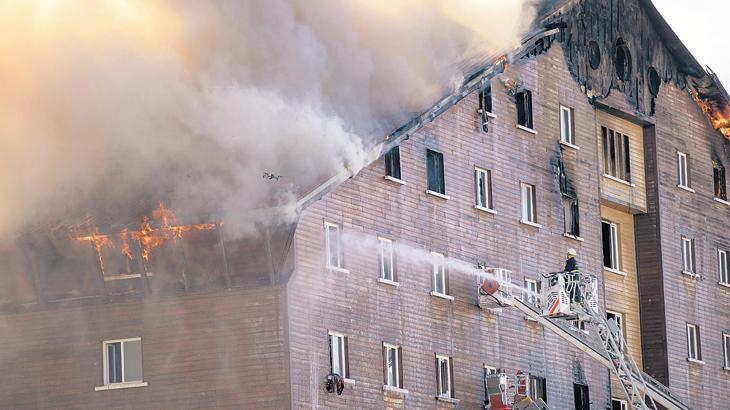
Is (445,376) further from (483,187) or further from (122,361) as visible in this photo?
(122,361)

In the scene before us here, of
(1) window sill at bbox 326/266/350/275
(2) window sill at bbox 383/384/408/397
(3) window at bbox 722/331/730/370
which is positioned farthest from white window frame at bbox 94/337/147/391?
(3) window at bbox 722/331/730/370

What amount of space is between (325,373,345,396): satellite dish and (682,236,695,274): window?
1872cm

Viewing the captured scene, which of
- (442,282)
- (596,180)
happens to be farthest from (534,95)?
(442,282)

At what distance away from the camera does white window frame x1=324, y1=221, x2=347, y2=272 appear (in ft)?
138

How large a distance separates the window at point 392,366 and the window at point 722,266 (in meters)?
17.9

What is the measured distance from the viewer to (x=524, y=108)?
50719 mm

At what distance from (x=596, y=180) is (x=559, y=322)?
6.38m

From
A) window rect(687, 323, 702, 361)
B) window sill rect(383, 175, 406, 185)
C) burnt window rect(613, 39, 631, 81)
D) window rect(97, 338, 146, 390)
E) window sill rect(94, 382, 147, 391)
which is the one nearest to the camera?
window sill rect(94, 382, 147, 391)

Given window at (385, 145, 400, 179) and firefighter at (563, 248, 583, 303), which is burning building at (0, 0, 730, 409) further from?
firefighter at (563, 248, 583, 303)

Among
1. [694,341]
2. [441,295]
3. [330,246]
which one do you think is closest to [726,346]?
[694,341]

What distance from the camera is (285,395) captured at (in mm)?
40156

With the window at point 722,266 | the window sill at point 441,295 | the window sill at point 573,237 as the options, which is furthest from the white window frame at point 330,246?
the window at point 722,266

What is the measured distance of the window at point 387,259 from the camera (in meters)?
44.1

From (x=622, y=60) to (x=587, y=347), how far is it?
11535 millimetres
